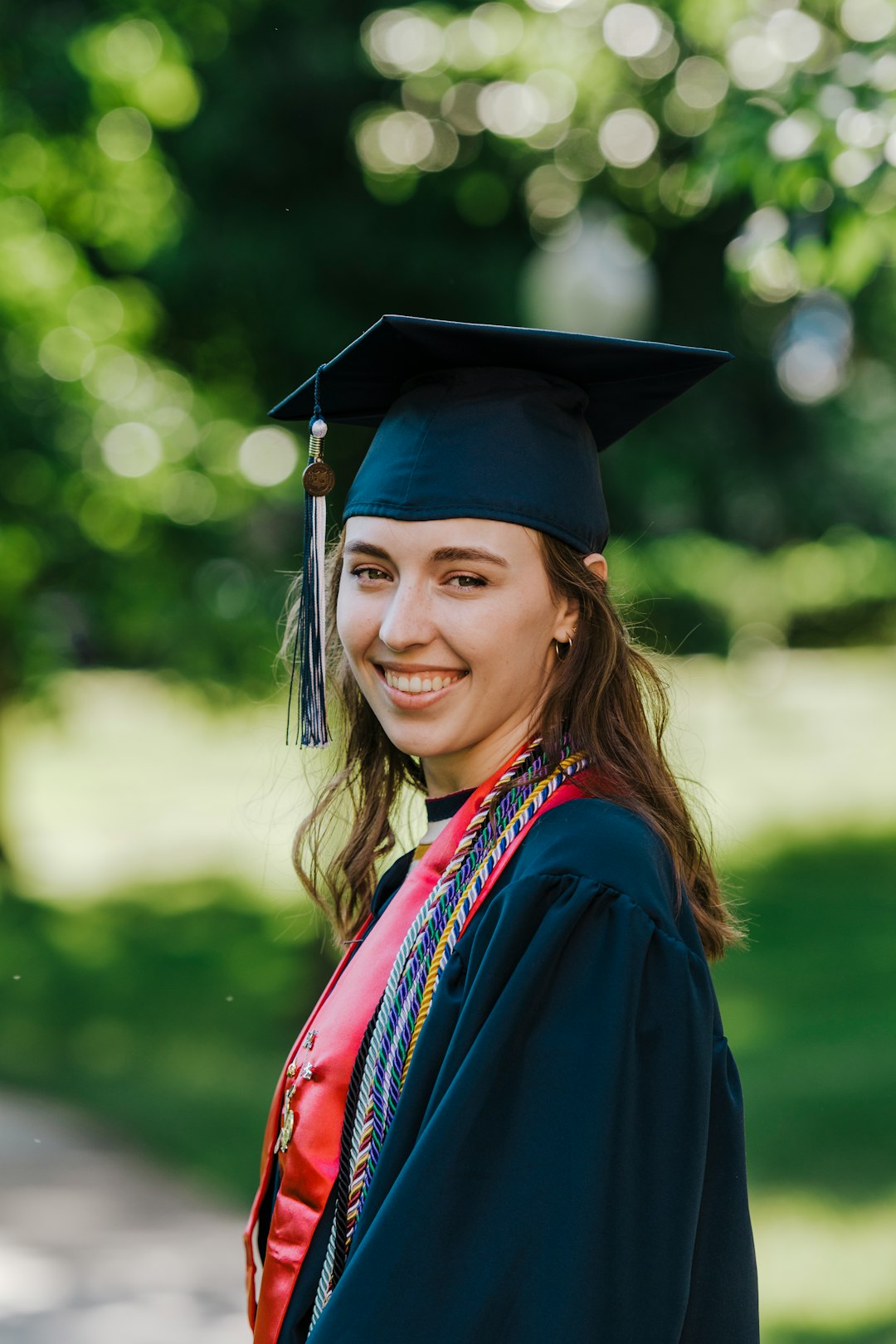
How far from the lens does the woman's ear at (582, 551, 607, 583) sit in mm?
1916

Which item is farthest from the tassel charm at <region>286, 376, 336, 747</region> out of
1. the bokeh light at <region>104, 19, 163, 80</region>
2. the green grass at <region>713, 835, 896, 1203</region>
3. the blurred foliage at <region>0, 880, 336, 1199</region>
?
the bokeh light at <region>104, 19, 163, 80</region>

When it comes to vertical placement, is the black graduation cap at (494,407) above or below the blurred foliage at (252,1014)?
above

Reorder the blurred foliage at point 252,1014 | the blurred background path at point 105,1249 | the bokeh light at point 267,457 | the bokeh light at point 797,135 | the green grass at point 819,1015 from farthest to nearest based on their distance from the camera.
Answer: the bokeh light at point 267,457, the blurred foliage at point 252,1014, the green grass at point 819,1015, the blurred background path at point 105,1249, the bokeh light at point 797,135

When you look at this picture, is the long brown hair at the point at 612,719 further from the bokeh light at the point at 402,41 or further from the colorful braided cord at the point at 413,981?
the bokeh light at the point at 402,41

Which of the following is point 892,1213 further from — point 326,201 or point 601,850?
point 326,201

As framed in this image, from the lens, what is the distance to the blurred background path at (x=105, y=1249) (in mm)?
4453

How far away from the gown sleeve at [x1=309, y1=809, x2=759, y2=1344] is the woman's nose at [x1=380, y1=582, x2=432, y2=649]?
394 millimetres

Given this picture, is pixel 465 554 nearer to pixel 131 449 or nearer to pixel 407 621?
pixel 407 621

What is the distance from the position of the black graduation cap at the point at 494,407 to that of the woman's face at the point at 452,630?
4 cm

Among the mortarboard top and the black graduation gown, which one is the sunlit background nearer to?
the mortarboard top

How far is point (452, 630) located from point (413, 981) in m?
0.43

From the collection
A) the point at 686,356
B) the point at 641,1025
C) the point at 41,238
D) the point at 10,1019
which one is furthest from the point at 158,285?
the point at 641,1025

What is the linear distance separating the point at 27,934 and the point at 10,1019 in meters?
1.58

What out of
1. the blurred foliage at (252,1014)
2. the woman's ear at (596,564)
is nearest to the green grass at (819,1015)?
the blurred foliage at (252,1014)
